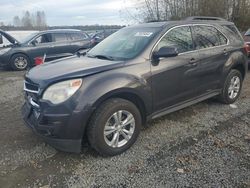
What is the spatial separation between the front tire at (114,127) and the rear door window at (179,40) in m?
1.11

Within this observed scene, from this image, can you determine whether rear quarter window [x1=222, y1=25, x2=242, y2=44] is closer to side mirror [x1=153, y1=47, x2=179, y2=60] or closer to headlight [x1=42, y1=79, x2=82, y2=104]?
side mirror [x1=153, y1=47, x2=179, y2=60]

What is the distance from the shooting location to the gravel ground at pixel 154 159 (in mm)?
3148

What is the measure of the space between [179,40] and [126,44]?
880mm

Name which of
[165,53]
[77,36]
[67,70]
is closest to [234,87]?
[165,53]

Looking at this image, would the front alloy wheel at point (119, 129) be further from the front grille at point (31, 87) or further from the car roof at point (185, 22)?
the car roof at point (185, 22)

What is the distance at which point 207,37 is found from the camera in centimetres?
501

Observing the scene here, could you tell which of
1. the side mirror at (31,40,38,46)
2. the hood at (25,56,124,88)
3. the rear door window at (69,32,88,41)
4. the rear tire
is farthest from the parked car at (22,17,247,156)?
the rear door window at (69,32,88,41)

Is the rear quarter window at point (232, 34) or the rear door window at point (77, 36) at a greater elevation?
the rear quarter window at point (232, 34)

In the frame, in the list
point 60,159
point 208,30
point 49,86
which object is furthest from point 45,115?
point 208,30

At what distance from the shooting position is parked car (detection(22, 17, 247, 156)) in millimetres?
3334

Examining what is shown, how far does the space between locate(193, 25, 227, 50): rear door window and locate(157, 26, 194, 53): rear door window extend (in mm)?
171

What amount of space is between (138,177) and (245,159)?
143cm

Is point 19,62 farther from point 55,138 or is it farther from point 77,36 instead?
point 55,138

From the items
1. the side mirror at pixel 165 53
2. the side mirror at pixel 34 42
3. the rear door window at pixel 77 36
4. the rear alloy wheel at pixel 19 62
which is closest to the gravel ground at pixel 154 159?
the side mirror at pixel 165 53
